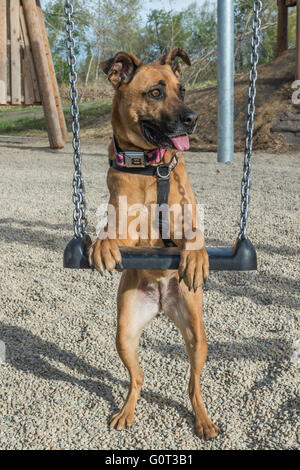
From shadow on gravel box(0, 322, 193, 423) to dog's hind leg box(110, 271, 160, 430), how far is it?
0.16 metres

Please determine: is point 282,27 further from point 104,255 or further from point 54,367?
point 104,255

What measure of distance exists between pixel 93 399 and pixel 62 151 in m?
10.8

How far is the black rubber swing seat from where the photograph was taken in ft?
7.90

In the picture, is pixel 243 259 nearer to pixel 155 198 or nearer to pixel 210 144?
pixel 155 198

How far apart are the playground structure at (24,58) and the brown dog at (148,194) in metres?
8.94

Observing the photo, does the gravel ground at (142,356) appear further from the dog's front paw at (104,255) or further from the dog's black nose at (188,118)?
the dog's black nose at (188,118)

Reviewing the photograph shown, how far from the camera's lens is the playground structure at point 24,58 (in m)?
10.9

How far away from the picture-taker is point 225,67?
9.74m

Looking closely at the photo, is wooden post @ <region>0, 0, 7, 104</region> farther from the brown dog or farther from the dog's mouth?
the dog's mouth

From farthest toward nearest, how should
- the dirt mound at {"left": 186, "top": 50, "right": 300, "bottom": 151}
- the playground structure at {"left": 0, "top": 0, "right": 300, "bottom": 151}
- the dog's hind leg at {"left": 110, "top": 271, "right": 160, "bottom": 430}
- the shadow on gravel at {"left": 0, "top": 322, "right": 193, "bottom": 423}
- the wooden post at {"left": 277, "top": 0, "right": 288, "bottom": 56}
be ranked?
the wooden post at {"left": 277, "top": 0, "right": 288, "bottom": 56} → the dirt mound at {"left": 186, "top": 50, "right": 300, "bottom": 151} → the playground structure at {"left": 0, "top": 0, "right": 300, "bottom": 151} → the shadow on gravel at {"left": 0, "top": 322, "right": 193, "bottom": 423} → the dog's hind leg at {"left": 110, "top": 271, "right": 160, "bottom": 430}

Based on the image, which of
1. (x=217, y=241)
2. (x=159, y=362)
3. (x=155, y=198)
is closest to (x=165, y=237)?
(x=155, y=198)

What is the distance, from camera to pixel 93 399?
2.97 m

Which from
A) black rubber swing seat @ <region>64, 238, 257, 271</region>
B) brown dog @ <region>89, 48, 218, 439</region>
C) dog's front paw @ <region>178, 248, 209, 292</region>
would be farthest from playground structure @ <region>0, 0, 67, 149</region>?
dog's front paw @ <region>178, 248, 209, 292</region>

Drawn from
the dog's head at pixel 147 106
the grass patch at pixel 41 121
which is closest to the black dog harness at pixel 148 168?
the dog's head at pixel 147 106
